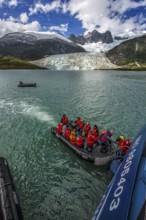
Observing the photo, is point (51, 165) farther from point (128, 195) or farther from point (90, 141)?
point (128, 195)

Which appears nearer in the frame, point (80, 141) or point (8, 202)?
point (8, 202)

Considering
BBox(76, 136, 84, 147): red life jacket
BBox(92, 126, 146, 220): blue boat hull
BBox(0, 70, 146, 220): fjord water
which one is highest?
BBox(92, 126, 146, 220): blue boat hull

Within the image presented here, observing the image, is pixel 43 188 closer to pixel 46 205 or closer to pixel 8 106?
pixel 46 205

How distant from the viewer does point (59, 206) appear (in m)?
12.0

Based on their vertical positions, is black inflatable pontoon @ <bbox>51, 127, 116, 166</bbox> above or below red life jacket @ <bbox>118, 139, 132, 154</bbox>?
below

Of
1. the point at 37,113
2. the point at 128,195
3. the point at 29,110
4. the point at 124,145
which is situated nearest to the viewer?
the point at 128,195

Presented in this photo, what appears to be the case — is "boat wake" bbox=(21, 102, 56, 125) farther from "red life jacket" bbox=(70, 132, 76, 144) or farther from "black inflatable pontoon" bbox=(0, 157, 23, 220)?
"black inflatable pontoon" bbox=(0, 157, 23, 220)

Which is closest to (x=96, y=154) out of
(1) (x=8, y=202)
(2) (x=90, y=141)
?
(2) (x=90, y=141)

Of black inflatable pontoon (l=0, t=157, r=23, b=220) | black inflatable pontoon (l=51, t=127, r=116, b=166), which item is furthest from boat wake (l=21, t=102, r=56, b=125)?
black inflatable pontoon (l=0, t=157, r=23, b=220)

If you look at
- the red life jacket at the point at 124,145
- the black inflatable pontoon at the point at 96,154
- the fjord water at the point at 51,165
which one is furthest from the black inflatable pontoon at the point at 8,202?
the red life jacket at the point at 124,145

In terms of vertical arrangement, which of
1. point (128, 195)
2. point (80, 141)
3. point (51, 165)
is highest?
point (128, 195)

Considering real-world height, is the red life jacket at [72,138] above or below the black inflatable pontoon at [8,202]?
above

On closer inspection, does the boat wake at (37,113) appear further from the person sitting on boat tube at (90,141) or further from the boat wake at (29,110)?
the person sitting on boat tube at (90,141)

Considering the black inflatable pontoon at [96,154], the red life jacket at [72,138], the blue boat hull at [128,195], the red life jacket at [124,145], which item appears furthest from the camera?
the red life jacket at [72,138]
